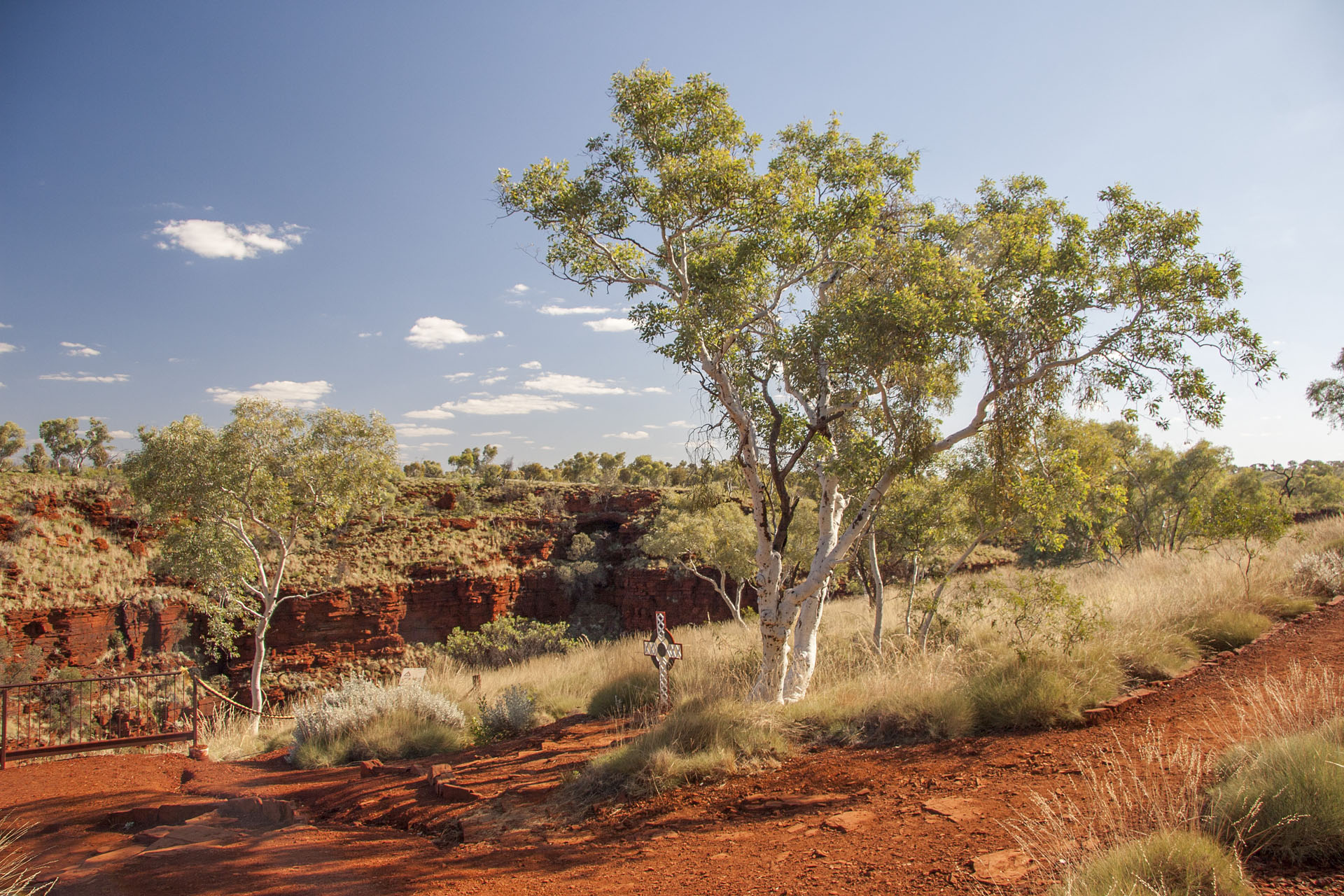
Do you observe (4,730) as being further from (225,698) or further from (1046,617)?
(1046,617)

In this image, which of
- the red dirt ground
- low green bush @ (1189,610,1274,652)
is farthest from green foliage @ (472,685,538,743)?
low green bush @ (1189,610,1274,652)

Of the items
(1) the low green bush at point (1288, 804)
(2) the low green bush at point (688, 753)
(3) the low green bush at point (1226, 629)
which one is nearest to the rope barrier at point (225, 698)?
(2) the low green bush at point (688, 753)

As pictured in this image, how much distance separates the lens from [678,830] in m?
4.68

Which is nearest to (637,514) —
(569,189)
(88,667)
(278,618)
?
(278,618)

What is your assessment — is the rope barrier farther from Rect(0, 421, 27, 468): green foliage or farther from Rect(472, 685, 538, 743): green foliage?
Rect(0, 421, 27, 468): green foliage

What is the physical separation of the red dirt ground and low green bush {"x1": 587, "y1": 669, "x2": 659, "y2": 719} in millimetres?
2944

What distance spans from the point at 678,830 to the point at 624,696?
612cm

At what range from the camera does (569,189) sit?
809 cm

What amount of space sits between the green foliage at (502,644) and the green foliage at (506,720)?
46.5 ft

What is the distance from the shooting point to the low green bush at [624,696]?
1015 centimetres

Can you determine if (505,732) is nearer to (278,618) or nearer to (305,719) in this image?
(305,719)

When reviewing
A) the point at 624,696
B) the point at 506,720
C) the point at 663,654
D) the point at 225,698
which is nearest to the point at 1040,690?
the point at 663,654

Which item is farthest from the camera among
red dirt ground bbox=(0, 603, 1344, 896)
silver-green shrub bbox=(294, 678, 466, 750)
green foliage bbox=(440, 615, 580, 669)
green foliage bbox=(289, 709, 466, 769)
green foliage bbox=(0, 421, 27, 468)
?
green foliage bbox=(0, 421, 27, 468)

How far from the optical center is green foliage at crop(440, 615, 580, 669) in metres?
25.8
